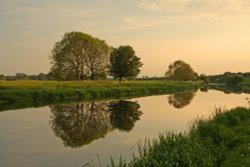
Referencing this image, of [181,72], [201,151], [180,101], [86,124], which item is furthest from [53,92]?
[181,72]

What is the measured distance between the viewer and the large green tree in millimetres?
56531

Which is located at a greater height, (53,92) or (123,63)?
(123,63)

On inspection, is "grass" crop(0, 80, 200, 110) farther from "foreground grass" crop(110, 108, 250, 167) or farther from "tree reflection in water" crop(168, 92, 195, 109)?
"foreground grass" crop(110, 108, 250, 167)

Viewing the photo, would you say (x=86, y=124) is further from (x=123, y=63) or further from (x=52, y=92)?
(x=123, y=63)

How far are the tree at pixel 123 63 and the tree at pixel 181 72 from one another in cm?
4212

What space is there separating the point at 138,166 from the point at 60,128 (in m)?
12.2

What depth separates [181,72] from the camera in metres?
103

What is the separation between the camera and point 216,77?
160 m

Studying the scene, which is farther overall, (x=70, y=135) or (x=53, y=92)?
(x=53, y=92)

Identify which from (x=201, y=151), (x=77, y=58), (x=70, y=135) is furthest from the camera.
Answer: (x=77, y=58)

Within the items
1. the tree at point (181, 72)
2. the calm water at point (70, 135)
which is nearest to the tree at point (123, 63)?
the calm water at point (70, 135)

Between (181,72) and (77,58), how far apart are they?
51.5 m

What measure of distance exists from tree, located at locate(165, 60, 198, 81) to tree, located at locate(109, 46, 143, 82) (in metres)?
42.1

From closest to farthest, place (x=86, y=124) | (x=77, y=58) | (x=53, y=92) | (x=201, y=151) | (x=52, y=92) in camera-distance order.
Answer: (x=201, y=151), (x=86, y=124), (x=52, y=92), (x=53, y=92), (x=77, y=58)
